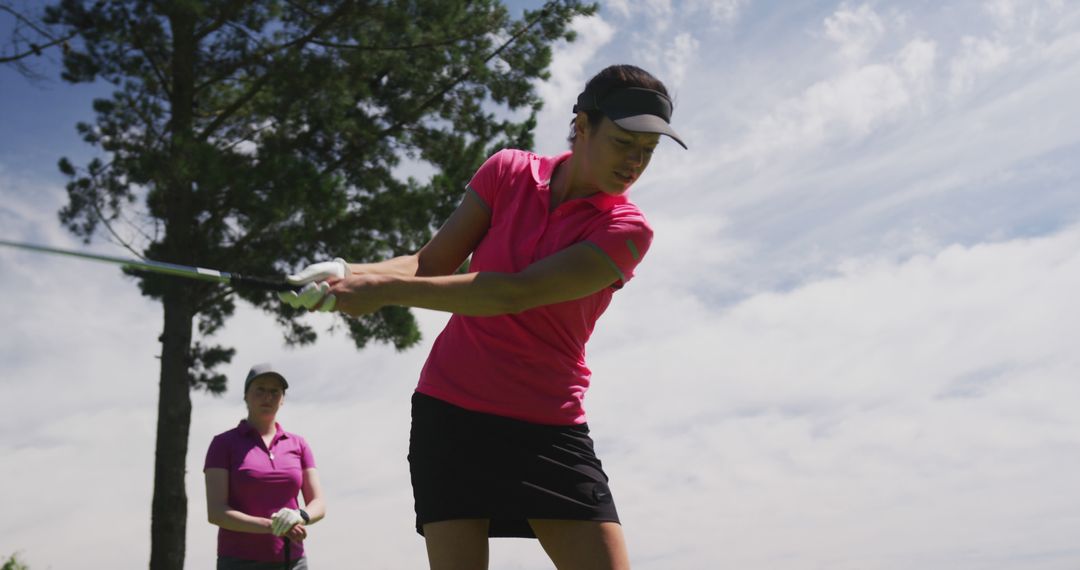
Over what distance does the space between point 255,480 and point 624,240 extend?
11.1 ft

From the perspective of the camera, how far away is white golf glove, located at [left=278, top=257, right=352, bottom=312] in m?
2.37

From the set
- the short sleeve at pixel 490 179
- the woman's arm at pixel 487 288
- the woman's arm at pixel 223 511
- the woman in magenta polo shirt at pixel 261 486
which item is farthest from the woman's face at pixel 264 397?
the woman's arm at pixel 487 288

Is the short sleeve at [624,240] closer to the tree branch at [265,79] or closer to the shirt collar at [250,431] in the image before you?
the shirt collar at [250,431]

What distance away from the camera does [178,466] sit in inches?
372

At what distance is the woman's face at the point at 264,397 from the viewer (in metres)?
5.38

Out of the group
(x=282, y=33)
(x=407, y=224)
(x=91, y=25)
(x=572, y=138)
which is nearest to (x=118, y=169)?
(x=91, y=25)

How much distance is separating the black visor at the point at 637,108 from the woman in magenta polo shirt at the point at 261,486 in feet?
10.5

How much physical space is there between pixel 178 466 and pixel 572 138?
310 inches

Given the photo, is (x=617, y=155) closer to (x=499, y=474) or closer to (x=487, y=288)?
(x=487, y=288)

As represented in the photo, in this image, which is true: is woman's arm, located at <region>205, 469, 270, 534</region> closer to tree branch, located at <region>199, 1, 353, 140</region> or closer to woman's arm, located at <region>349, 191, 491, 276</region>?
woman's arm, located at <region>349, 191, 491, 276</region>

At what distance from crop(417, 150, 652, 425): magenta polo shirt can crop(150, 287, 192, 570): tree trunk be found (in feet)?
25.1

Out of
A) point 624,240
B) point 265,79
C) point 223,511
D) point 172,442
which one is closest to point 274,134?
point 265,79

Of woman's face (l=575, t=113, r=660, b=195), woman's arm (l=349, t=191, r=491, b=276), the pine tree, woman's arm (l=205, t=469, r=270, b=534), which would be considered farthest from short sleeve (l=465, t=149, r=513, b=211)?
the pine tree

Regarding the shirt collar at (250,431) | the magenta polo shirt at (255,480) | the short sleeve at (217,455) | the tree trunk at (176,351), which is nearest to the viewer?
the magenta polo shirt at (255,480)
